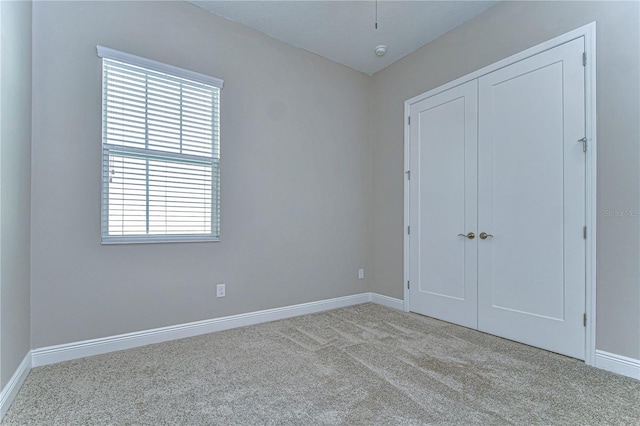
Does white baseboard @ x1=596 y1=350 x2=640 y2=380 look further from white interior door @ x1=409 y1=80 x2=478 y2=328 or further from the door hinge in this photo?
the door hinge

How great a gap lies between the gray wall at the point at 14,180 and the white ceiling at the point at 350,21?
1.43 metres

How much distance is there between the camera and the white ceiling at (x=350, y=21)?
285cm

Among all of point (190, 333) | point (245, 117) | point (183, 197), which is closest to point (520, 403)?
point (190, 333)

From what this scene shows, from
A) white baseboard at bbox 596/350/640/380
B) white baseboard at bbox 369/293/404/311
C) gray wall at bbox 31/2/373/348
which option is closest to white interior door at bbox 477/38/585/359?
white baseboard at bbox 596/350/640/380

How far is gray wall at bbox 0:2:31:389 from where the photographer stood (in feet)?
5.63

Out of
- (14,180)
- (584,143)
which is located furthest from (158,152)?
(584,143)

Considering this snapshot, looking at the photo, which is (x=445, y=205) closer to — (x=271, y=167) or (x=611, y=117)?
(x=611, y=117)

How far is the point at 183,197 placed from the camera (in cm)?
278

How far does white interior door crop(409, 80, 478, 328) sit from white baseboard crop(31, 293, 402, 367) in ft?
1.85

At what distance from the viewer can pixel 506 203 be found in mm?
2779

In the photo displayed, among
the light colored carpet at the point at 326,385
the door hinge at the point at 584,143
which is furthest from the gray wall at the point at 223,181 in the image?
the door hinge at the point at 584,143

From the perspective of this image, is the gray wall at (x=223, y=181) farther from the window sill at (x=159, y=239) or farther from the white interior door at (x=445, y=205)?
the white interior door at (x=445, y=205)

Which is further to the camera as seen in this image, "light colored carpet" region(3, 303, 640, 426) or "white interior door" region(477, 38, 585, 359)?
"white interior door" region(477, 38, 585, 359)

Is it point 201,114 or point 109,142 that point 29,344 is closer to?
point 109,142
